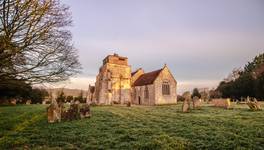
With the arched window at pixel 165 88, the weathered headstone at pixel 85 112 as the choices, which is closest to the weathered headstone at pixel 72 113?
the weathered headstone at pixel 85 112

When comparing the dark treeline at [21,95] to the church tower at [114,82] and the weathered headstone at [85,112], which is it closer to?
the weathered headstone at [85,112]

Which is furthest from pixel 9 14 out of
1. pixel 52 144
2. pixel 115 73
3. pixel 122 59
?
pixel 122 59

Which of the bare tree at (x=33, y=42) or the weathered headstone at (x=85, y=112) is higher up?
the bare tree at (x=33, y=42)

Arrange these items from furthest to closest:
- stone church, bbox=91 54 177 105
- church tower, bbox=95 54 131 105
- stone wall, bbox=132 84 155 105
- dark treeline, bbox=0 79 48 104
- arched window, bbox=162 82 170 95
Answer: church tower, bbox=95 54 131 105 → arched window, bbox=162 82 170 95 → stone church, bbox=91 54 177 105 → stone wall, bbox=132 84 155 105 → dark treeline, bbox=0 79 48 104

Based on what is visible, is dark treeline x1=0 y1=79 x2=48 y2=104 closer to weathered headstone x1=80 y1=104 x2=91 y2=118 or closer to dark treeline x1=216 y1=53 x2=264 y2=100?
weathered headstone x1=80 y1=104 x2=91 y2=118

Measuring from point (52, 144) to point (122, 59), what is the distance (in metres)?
45.4

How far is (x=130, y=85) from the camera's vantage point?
49.7 m

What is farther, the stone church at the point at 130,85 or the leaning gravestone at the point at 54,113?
the stone church at the point at 130,85

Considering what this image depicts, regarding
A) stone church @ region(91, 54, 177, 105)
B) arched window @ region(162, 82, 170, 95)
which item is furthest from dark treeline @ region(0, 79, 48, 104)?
arched window @ region(162, 82, 170, 95)

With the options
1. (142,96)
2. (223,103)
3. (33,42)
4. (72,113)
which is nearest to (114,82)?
(142,96)

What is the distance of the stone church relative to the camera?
41562 millimetres

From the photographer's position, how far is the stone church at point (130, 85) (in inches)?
1636

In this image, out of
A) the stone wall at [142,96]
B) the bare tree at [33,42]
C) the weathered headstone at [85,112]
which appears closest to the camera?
the bare tree at [33,42]

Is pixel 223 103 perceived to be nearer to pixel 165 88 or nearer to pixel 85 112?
pixel 85 112
